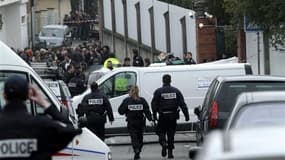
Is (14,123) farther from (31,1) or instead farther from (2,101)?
(31,1)

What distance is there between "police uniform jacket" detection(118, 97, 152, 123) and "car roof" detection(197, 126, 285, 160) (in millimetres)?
13980

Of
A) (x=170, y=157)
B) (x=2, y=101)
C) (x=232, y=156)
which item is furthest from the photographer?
(x=170, y=157)

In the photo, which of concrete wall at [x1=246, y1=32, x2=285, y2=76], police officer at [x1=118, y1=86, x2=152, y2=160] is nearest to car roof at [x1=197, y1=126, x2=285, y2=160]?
police officer at [x1=118, y1=86, x2=152, y2=160]

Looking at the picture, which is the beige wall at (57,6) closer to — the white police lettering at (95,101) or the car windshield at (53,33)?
the car windshield at (53,33)

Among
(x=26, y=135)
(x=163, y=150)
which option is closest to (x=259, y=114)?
(x=26, y=135)

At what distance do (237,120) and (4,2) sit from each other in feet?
123

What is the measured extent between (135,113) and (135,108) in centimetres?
13

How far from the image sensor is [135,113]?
1870 centimetres

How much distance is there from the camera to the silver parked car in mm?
8273

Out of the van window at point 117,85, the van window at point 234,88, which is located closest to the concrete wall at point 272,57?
the van window at point 117,85

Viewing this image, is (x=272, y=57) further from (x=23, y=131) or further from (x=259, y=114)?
(x=23, y=131)

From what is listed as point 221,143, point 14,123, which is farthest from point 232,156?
point 14,123

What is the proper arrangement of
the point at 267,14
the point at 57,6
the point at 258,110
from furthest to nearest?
1. the point at 57,6
2. the point at 267,14
3. the point at 258,110

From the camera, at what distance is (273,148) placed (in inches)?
165
